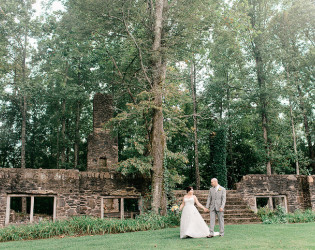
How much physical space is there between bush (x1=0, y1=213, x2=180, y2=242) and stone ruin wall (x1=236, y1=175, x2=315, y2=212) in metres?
5.44

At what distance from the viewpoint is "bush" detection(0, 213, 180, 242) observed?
31.0ft

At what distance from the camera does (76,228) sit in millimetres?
10047

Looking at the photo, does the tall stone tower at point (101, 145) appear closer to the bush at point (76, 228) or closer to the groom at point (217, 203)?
the bush at point (76, 228)

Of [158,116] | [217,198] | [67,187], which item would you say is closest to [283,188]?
[158,116]

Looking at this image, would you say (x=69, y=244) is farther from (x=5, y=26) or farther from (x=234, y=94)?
(x=234, y=94)

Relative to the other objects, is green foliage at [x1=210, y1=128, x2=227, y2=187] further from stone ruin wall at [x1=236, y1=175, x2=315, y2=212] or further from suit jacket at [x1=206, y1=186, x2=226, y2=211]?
suit jacket at [x1=206, y1=186, x2=226, y2=211]

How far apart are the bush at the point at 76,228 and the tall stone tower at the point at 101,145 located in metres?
9.15

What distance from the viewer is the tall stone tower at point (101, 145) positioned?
65.4ft

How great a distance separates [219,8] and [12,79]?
16386 millimetres

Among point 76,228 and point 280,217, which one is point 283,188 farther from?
point 76,228

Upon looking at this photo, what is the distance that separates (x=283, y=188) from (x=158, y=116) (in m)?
7.51

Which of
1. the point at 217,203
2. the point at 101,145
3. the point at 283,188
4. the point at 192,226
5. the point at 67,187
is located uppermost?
the point at 101,145

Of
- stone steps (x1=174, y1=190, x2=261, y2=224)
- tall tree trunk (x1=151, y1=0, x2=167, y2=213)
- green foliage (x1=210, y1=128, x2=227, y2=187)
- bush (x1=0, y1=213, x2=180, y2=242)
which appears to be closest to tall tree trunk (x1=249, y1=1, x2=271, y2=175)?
green foliage (x1=210, y1=128, x2=227, y2=187)

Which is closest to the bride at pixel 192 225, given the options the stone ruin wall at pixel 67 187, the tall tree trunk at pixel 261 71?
the stone ruin wall at pixel 67 187
